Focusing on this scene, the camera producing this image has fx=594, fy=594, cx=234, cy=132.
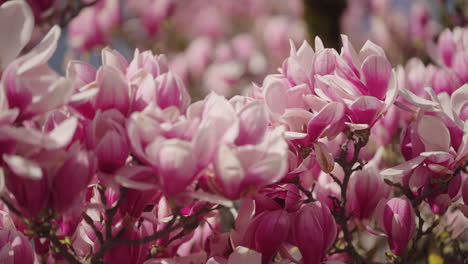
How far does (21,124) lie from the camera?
1.90 feet

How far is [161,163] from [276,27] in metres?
2.18

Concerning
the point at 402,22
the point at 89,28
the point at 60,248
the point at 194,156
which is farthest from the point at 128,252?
the point at 402,22

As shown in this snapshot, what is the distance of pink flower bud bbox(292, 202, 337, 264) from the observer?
709 millimetres

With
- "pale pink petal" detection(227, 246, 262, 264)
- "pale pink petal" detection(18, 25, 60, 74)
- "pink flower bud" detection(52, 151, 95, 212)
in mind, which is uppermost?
"pale pink petal" detection(18, 25, 60, 74)

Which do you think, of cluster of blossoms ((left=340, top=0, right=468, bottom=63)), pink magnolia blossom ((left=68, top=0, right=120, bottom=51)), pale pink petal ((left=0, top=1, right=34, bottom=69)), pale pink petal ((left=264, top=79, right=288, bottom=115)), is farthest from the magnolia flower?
pink magnolia blossom ((left=68, top=0, right=120, bottom=51))

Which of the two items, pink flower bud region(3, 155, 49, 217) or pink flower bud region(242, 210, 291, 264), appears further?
pink flower bud region(242, 210, 291, 264)

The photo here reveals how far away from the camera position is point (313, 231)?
71 centimetres

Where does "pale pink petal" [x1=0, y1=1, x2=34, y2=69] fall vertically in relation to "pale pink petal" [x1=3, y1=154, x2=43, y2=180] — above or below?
above

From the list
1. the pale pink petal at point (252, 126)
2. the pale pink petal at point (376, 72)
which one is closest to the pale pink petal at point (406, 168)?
the pale pink petal at point (376, 72)

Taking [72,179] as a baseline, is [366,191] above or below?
below

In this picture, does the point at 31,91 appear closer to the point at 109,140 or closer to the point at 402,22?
the point at 109,140

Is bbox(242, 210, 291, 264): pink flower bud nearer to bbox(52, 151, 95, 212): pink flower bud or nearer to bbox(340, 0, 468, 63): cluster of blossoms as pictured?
bbox(52, 151, 95, 212): pink flower bud

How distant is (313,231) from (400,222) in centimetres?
15

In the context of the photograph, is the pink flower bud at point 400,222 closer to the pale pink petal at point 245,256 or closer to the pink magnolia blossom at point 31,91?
the pale pink petal at point 245,256
